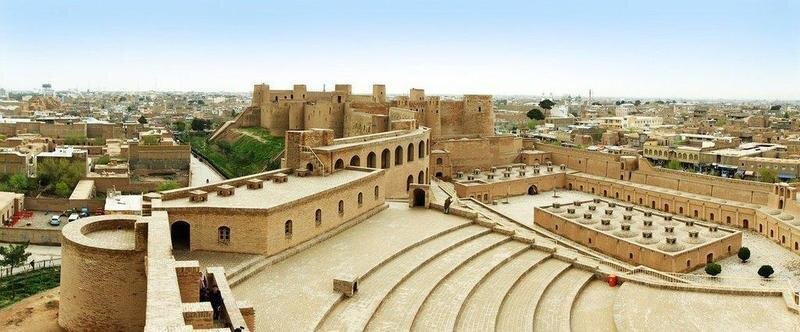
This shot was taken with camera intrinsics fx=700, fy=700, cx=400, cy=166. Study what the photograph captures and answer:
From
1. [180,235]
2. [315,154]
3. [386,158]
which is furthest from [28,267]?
[386,158]

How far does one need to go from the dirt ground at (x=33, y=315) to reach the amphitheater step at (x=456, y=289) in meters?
9.73

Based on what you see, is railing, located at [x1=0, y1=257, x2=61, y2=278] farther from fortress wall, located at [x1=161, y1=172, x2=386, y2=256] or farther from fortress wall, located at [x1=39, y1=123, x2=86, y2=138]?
fortress wall, located at [x1=39, y1=123, x2=86, y2=138]

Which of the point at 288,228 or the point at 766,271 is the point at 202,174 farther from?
the point at 766,271

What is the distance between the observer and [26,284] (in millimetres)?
26438

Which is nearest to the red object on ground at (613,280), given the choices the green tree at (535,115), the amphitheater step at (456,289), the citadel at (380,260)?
the citadel at (380,260)

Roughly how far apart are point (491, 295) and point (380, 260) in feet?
10.7

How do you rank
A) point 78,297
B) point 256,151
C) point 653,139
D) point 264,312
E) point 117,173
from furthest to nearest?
1. point 653,139
2. point 256,151
3. point 117,173
4. point 78,297
5. point 264,312

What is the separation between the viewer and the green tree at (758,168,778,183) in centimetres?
5116

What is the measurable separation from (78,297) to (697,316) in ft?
53.0

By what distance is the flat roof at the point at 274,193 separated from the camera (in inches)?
772

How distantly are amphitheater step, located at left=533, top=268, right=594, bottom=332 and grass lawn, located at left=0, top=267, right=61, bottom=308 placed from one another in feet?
58.4

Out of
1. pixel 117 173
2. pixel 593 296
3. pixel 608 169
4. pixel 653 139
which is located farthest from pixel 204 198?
pixel 653 139

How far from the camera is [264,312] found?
1566 cm

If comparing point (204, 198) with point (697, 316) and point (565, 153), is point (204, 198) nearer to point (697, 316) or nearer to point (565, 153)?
point (697, 316)
